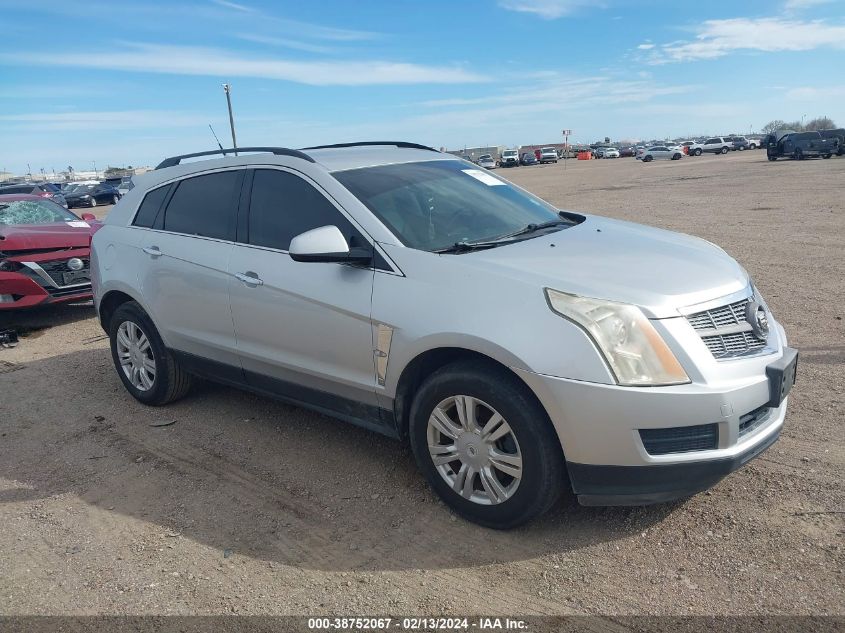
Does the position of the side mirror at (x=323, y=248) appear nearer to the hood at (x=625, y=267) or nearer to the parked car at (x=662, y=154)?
the hood at (x=625, y=267)

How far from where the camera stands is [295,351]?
13.1ft

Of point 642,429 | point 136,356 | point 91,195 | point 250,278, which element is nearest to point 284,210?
point 250,278

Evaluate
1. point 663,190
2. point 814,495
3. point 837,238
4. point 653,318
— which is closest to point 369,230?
point 653,318

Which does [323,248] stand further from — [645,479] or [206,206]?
[645,479]

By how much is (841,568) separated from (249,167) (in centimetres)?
384

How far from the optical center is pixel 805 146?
38750 mm

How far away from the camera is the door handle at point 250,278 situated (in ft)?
13.5

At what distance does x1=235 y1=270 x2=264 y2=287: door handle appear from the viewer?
4.11 metres

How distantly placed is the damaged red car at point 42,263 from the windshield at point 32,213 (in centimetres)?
4

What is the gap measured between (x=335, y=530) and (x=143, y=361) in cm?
260

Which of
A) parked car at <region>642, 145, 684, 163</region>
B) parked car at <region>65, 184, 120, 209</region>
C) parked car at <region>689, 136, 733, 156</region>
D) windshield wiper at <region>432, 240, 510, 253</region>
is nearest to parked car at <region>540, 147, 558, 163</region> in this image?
parked car at <region>642, 145, 684, 163</region>

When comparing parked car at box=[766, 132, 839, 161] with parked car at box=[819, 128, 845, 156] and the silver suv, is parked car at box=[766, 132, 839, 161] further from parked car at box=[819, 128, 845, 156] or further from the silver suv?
the silver suv

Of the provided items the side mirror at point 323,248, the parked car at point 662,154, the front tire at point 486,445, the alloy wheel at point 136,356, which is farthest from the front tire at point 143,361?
the parked car at point 662,154

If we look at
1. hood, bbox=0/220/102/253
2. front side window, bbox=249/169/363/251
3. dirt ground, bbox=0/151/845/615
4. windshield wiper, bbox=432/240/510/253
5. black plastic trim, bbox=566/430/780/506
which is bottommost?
dirt ground, bbox=0/151/845/615
